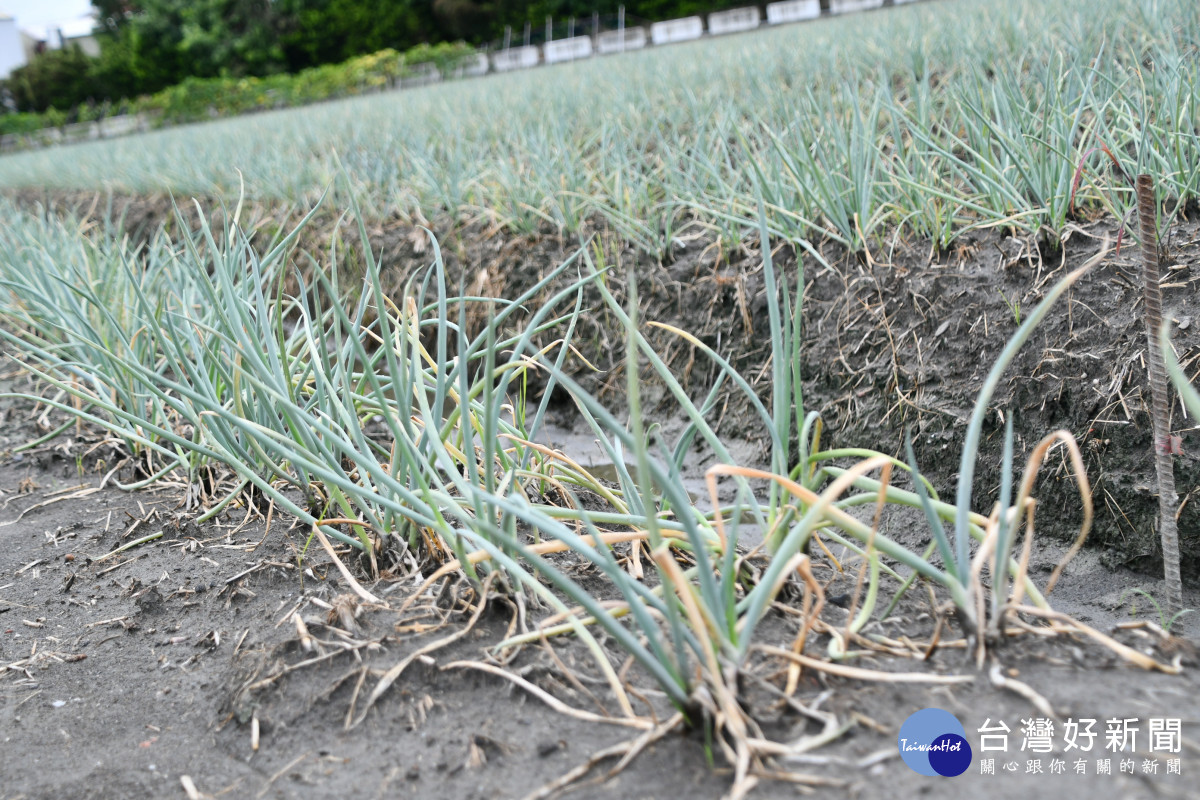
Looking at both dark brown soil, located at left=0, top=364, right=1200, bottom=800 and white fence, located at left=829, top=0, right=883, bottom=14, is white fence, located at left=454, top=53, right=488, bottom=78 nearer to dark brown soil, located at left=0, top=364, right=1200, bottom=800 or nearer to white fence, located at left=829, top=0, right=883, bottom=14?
white fence, located at left=829, top=0, right=883, bottom=14

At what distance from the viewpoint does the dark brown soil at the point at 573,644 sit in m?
0.66

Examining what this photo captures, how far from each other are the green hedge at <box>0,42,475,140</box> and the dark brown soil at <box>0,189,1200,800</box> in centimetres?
1177

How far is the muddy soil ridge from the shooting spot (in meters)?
1.26

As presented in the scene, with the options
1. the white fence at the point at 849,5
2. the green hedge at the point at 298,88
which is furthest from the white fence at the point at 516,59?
the white fence at the point at 849,5

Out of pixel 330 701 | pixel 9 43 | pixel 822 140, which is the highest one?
pixel 9 43

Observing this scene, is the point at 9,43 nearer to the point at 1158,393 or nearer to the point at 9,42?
the point at 9,42

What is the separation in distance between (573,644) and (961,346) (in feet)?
3.51

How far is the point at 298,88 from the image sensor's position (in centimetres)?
1311

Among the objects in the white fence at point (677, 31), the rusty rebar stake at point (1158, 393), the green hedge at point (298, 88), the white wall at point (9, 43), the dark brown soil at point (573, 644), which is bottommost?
the dark brown soil at point (573, 644)

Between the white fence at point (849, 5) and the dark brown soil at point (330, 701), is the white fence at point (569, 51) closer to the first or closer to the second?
the white fence at point (849, 5)

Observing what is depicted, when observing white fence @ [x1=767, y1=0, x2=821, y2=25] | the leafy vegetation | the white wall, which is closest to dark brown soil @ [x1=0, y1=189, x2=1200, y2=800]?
the leafy vegetation

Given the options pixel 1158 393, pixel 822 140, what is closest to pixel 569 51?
pixel 822 140

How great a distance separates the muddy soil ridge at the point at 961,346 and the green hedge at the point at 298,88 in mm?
11391

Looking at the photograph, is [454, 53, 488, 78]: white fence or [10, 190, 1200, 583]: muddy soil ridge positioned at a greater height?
[454, 53, 488, 78]: white fence
